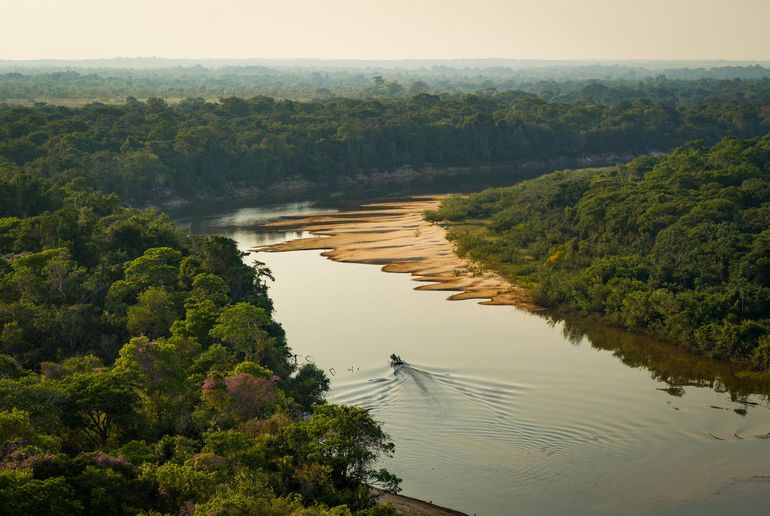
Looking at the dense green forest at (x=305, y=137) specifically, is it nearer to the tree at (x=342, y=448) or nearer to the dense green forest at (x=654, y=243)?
the dense green forest at (x=654, y=243)

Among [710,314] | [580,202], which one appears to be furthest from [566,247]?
[710,314]

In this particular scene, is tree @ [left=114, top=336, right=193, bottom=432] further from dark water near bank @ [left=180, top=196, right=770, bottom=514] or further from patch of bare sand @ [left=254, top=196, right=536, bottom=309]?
patch of bare sand @ [left=254, top=196, right=536, bottom=309]

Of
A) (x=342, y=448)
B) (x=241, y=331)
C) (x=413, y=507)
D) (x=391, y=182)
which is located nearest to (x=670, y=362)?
(x=413, y=507)

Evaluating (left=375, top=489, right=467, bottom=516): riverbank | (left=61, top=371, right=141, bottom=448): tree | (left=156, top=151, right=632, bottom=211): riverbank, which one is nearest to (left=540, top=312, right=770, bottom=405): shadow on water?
(left=375, top=489, right=467, bottom=516): riverbank

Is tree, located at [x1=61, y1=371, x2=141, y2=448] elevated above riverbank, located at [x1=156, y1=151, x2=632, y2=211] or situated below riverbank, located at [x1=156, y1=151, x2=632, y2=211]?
above

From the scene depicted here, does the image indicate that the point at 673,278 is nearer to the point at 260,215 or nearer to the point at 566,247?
the point at 566,247

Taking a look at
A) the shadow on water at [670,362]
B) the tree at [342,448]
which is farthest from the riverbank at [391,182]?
the tree at [342,448]
